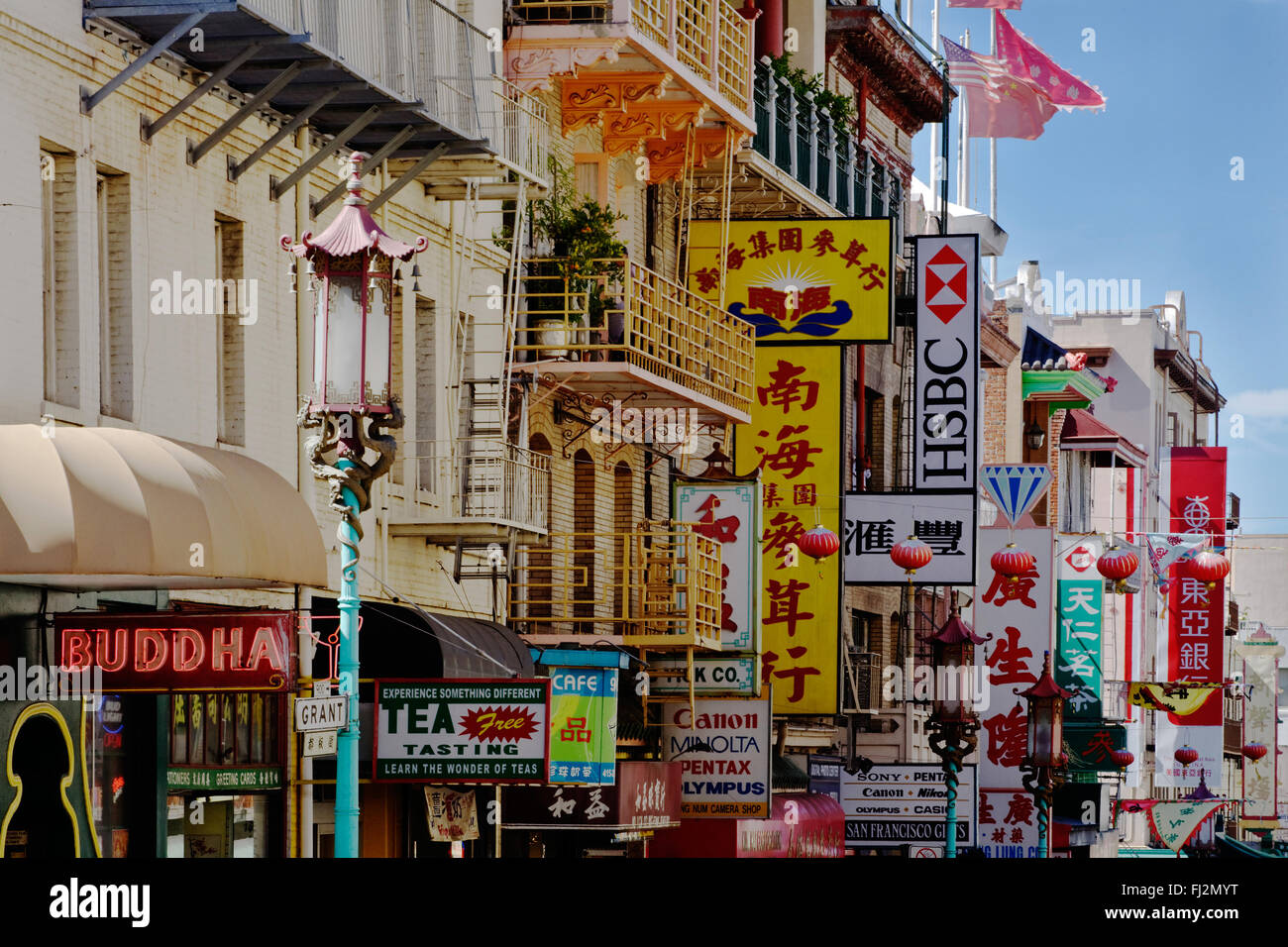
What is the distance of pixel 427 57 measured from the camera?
73.7 ft

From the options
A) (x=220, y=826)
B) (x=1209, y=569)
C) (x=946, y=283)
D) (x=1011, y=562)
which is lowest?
(x=220, y=826)

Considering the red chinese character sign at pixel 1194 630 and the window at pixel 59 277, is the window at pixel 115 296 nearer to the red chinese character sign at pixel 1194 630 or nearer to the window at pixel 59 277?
the window at pixel 59 277

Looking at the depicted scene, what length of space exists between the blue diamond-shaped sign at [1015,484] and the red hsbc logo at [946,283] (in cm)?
1156

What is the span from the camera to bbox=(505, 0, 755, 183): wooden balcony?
91.1 feet

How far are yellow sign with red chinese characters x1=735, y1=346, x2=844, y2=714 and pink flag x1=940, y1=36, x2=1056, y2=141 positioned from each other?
60.5 ft

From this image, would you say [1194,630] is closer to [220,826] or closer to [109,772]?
[220,826]

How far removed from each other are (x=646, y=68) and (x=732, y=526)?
579 cm

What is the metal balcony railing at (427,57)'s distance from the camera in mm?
19484

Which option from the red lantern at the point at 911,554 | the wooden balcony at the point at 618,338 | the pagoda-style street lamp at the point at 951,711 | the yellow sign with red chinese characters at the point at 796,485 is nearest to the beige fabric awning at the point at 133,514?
the wooden balcony at the point at 618,338

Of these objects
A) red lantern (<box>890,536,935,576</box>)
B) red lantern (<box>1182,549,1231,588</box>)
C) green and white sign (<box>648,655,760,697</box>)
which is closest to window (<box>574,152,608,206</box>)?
green and white sign (<box>648,655,760,697</box>)

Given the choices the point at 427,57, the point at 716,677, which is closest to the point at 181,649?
the point at 427,57
